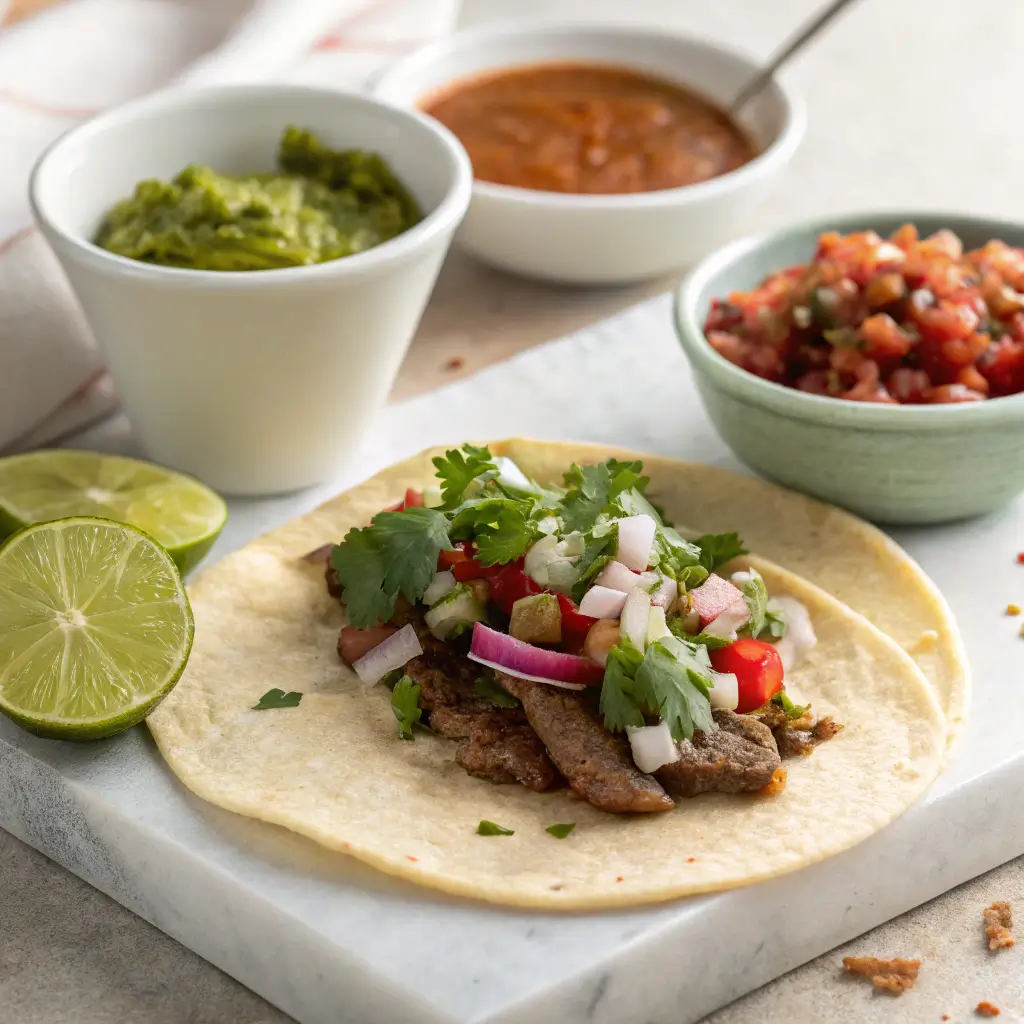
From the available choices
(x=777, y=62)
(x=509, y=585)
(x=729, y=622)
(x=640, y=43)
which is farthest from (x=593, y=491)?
(x=640, y=43)

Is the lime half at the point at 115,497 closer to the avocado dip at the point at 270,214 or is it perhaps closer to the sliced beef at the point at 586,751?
the avocado dip at the point at 270,214

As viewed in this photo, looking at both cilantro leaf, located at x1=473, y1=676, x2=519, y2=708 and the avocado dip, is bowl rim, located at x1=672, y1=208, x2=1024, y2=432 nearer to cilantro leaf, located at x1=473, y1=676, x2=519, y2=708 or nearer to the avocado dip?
the avocado dip

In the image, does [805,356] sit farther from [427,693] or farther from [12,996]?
[12,996]

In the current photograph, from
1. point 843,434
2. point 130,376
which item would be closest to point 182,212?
point 130,376

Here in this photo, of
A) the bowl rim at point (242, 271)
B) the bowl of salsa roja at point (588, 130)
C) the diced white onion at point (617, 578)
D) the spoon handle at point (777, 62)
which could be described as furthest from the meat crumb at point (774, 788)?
the spoon handle at point (777, 62)

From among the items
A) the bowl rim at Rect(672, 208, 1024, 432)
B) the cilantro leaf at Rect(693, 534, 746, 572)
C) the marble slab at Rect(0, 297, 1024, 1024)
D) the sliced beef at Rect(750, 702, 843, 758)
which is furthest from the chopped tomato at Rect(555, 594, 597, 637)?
the bowl rim at Rect(672, 208, 1024, 432)
